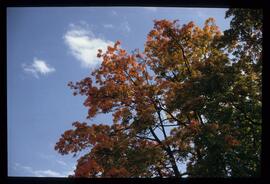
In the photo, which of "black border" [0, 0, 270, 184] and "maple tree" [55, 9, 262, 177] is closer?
"black border" [0, 0, 270, 184]

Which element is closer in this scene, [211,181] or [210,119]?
[211,181]

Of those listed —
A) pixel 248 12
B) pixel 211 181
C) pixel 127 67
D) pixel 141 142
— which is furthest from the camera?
pixel 127 67

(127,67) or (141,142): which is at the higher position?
(127,67)

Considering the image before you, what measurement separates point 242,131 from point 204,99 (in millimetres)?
860

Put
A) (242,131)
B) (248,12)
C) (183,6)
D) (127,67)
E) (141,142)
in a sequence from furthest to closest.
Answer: (127,67), (141,142), (242,131), (248,12), (183,6)

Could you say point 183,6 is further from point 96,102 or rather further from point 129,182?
point 96,102

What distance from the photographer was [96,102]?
6109 mm

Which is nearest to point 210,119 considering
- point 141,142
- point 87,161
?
point 141,142

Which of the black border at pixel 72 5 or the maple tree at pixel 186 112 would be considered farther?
the maple tree at pixel 186 112

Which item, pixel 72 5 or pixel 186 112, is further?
pixel 186 112

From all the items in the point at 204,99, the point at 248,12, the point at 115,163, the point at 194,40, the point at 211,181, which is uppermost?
the point at 194,40

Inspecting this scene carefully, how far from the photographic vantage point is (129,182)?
3123 millimetres
